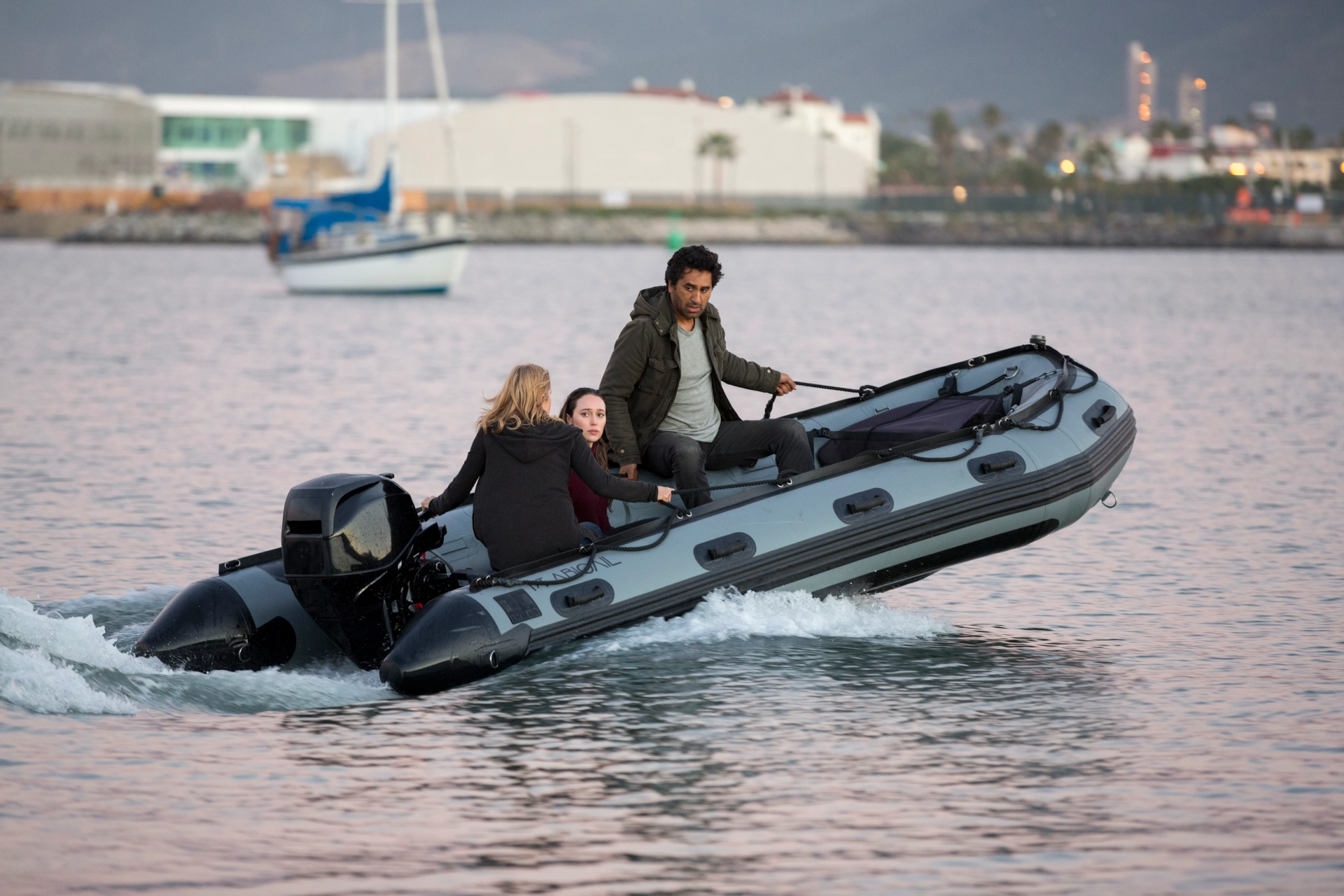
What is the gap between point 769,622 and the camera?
780cm

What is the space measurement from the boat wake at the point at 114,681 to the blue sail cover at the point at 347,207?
3636 cm

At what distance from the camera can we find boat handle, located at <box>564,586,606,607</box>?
7.18 metres

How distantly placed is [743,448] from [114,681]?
299 centimetres

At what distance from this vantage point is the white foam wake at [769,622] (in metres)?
7.57

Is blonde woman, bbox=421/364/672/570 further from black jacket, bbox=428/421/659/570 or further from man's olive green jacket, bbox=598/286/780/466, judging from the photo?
man's olive green jacket, bbox=598/286/780/466

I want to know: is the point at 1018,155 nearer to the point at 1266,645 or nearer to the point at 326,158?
the point at 326,158

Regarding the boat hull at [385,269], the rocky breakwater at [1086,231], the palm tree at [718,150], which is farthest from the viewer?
the palm tree at [718,150]

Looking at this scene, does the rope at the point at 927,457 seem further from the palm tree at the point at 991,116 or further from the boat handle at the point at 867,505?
the palm tree at the point at 991,116

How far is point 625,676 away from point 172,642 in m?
1.88

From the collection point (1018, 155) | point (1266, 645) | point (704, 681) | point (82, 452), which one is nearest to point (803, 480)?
point (704, 681)

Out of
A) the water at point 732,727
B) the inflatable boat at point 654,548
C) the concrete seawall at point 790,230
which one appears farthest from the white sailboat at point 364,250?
Answer: the concrete seawall at point 790,230

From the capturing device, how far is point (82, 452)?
14.5 meters

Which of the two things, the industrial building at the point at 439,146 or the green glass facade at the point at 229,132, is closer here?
the industrial building at the point at 439,146

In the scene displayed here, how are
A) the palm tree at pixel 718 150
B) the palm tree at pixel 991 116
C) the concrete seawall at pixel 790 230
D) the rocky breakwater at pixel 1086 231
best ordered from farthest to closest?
the palm tree at pixel 991 116
the palm tree at pixel 718 150
the rocky breakwater at pixel 1086 231
the concrete seawall at pixel 790 230
